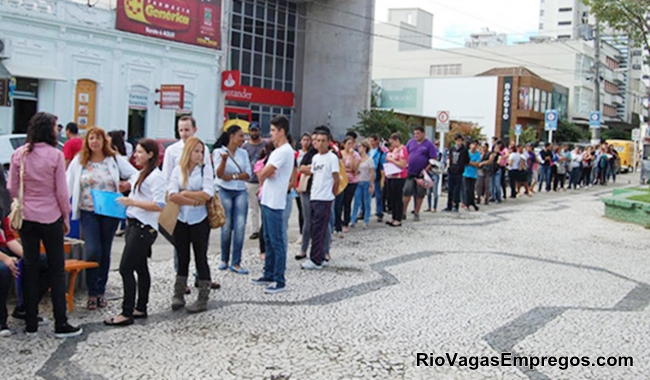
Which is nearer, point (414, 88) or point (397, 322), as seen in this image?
point (397, 322)

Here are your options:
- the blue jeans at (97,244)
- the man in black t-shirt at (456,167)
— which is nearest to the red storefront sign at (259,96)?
the man in black t-shirt at (456,167)

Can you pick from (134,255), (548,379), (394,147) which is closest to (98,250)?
(134,255)

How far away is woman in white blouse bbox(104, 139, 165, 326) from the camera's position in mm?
5934

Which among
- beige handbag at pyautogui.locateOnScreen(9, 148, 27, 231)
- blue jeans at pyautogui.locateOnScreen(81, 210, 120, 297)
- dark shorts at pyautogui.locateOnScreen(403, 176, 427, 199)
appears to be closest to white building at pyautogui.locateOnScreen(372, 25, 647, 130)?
dark shorts at pyautogui.locateOnScreen(403, 176, 427, 199)

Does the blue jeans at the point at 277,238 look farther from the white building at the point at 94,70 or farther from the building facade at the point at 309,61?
the building facade at the point at 309,61

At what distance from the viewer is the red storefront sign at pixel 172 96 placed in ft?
102

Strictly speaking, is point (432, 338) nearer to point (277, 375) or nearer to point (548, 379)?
point (548, 379)

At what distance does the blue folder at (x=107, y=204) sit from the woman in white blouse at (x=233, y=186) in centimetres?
186

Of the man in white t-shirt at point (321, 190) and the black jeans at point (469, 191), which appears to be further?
the black jeans at point (469, 191)

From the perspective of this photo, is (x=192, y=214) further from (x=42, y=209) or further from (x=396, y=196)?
(x=396, y=196)

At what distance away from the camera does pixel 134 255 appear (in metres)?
5.95

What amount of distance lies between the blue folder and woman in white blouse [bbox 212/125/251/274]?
1.86 meters

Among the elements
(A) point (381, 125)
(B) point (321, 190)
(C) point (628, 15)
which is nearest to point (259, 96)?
(A) point (381, 125)

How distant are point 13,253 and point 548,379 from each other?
173 inches
